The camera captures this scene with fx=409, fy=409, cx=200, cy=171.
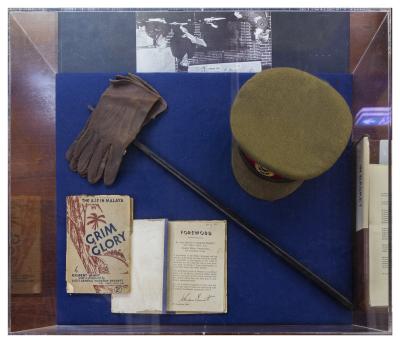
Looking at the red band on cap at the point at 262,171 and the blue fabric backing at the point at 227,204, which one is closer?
the red band on cap at the point at 262,171

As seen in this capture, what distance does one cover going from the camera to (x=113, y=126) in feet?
4.03

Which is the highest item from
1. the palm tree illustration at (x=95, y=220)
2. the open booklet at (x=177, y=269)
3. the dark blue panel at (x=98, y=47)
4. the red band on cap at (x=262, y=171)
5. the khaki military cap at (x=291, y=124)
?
the dark blue panel at (x=98, y=47)

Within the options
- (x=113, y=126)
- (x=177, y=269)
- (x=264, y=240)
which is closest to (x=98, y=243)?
(x=177, y=269)

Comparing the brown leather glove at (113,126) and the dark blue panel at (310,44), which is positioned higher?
the dark blue panel at (310,44)

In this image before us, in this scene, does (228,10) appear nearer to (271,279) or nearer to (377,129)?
(377,129)

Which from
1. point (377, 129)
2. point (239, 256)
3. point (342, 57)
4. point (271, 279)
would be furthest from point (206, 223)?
point (342, 57)

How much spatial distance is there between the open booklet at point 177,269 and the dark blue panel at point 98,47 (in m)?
0.50

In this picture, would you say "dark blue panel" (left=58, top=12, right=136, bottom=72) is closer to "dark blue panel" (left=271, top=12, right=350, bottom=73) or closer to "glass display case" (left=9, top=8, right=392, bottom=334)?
"glass display case" (left=9, top=8, right=392, bottom=334)

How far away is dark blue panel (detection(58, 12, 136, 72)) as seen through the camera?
4.14 feet

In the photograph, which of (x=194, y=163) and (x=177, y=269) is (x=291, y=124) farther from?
(x=177, y=269)

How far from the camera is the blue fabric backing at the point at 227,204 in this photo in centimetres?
122

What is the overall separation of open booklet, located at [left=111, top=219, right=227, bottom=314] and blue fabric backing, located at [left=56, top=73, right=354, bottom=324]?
3 cm
